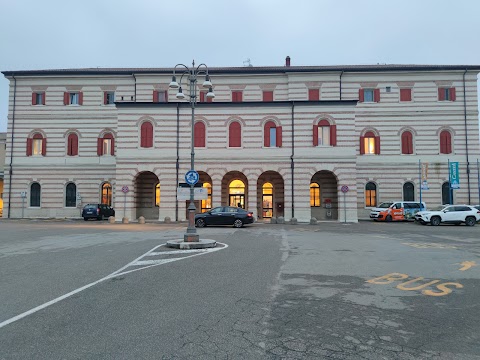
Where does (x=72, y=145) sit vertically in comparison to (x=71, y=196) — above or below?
above

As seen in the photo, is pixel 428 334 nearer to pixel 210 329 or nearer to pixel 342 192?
pixel 210 329

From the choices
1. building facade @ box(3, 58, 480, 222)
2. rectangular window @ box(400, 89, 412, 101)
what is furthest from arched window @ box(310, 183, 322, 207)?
rectangular window @ box(400, 89, 412, 101)

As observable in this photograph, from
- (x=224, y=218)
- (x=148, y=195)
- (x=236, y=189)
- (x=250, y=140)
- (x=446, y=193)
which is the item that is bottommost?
(x=224, y=218)

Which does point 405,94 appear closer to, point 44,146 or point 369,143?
point 369,143

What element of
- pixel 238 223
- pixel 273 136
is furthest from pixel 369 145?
pixel 238 223

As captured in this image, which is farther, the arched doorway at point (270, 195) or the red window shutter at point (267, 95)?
the red window shutter at point (267, 95)

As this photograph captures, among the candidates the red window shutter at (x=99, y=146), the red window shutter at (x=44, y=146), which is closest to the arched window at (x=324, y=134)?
the red window shutter at (x=99, y=146)

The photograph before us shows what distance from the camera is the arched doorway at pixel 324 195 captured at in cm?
3247

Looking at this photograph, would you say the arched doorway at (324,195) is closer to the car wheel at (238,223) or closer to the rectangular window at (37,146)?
the car wheel at (238,223)

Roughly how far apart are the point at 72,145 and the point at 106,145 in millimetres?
3303

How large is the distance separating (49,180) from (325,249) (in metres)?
30.7

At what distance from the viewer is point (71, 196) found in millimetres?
35188

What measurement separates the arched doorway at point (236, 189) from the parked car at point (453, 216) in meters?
14.6

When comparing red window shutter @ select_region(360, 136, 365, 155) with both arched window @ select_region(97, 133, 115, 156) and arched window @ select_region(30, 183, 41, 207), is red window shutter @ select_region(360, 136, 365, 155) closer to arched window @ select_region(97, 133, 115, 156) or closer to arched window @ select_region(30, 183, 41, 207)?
arched window @ select_region(97, 133, 115, 156)
